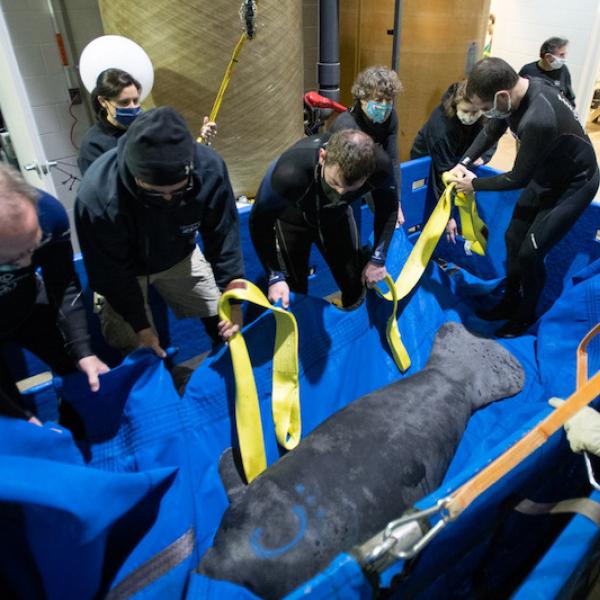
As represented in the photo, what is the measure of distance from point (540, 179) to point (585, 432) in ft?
4.80

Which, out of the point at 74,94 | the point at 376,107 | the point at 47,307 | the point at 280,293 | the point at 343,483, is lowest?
the point at 343,483

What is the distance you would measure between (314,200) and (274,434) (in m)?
1.03

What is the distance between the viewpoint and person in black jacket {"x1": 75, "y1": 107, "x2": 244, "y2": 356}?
1.40 metres

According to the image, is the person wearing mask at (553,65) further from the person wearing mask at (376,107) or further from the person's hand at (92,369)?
the person's hand at (92,369)

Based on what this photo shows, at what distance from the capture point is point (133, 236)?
5.73ft

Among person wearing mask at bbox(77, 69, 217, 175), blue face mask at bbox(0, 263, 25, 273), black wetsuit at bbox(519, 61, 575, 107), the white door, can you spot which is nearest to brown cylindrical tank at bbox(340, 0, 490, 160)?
black wetsuit at bbox(519, 61, 575, 107)

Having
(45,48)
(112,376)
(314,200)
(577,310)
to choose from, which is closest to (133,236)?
(112,376)

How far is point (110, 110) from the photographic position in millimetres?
2090

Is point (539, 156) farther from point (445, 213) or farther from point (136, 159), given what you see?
point (136, 159)

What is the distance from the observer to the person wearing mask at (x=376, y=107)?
2.34 metres

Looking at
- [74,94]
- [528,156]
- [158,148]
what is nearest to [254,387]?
[158,148]

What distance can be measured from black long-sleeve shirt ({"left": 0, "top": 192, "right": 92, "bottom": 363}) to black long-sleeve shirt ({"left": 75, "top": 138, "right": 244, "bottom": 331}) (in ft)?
0.32

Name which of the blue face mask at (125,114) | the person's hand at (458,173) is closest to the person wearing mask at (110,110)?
the blue face mask at (125,114)

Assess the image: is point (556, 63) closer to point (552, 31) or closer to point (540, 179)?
point (540, 179)
